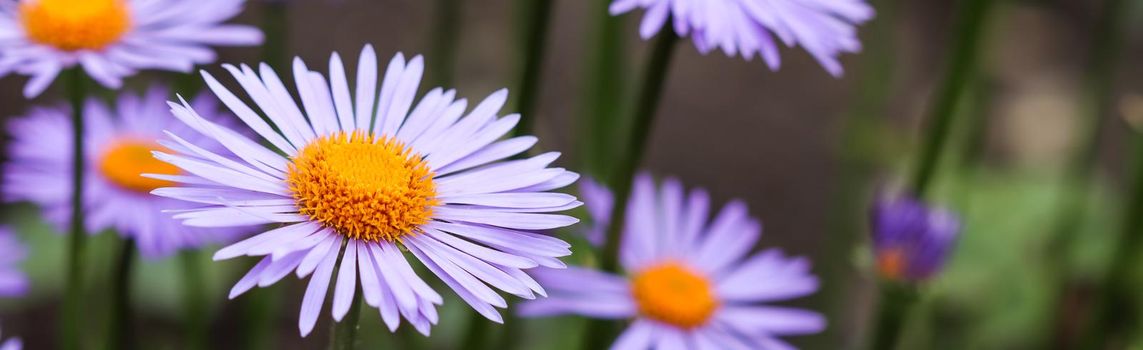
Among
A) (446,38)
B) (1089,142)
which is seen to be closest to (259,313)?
(446,38)

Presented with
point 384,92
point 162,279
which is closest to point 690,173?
point 162,279

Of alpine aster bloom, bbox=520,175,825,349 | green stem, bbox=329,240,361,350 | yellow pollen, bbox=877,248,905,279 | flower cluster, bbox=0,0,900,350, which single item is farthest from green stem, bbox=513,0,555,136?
yellow pollen, bbox=877,248,905,279

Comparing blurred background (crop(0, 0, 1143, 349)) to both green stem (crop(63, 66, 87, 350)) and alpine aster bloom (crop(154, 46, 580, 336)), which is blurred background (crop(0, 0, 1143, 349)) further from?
alpine aster bloom (crop(154, 46, 580, 336))

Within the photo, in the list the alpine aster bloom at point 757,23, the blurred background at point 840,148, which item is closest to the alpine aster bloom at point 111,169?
the blurred background at point 840,148

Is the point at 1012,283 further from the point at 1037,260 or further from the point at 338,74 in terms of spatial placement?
the point at 338,74

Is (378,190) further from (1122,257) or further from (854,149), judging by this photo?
(854,149)
